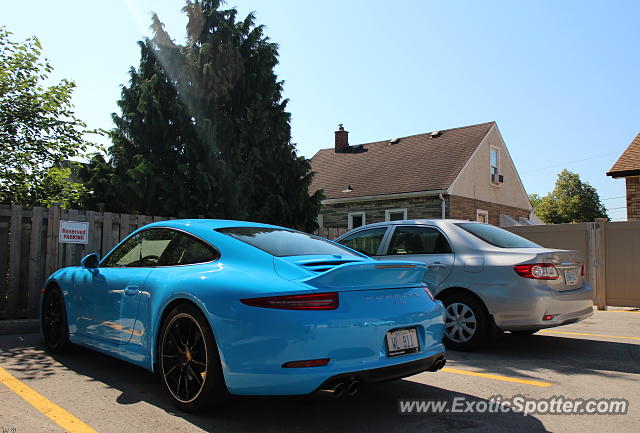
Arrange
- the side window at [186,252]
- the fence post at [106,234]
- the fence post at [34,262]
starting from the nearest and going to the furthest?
1. the side window at [186,252]
2. the fence post at [34,262]
3. the fence post at [106,234]

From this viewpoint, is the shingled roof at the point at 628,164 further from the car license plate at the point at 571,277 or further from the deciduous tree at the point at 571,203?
the deciduous tree at the point at 571,203

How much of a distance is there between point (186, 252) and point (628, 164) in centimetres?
1573

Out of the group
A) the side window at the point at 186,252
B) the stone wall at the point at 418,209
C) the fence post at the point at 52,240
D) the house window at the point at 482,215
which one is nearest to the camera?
the side window at the point at 186,252

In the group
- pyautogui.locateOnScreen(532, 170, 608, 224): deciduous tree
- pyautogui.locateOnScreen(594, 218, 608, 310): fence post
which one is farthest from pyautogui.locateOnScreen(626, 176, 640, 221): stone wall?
pyautogui.locateOnScreen(532, 170, 608, 224): deciduous tree

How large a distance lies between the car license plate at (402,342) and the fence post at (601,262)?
9285mm

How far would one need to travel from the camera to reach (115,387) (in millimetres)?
4289

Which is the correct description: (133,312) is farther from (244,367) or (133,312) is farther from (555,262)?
(555,262)

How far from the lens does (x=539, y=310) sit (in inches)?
215

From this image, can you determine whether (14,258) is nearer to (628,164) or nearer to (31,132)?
(31,132)

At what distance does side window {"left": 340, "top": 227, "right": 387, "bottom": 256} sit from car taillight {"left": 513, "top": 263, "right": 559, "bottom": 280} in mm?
1985

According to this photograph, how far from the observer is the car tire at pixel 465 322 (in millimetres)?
5816

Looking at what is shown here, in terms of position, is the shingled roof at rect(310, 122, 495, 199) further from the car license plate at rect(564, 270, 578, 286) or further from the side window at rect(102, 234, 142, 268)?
the side window at rect(102, 234, 142, 268)

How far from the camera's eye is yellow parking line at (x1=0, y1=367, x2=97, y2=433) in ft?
11.0

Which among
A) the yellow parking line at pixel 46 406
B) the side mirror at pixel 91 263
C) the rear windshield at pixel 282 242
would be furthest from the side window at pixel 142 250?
the yellow parking line at pixel 46 406
